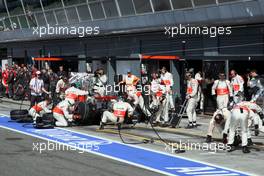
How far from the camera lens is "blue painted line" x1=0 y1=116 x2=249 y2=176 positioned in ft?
38.5

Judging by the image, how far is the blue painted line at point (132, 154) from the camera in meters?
11.7

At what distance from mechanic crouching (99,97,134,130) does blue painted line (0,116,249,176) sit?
1.06 metres

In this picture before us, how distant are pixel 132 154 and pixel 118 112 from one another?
4.15 meters

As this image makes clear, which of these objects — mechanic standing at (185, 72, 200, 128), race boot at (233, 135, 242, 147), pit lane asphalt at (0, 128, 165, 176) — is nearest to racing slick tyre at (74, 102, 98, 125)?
mechanic standing at (185, 72, 200, 128)

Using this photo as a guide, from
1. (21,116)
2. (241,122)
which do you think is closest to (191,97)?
(241,122)

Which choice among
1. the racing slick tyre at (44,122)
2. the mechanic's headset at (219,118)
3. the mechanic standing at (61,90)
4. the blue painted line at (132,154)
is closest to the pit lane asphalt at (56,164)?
the blue painted line at (132,154)

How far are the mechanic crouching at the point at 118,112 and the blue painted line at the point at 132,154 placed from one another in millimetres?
1061

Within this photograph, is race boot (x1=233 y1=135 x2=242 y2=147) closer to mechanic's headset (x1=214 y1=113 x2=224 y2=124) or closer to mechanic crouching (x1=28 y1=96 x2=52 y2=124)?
mechanic's headset (x1=214 y1=113 x2=224 y2=124)

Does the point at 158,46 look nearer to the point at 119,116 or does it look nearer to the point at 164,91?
the point at 164,91

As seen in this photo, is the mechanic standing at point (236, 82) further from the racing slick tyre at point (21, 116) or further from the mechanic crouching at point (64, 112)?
the racing slick tyre at point (21, 116)

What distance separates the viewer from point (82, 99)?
19.5m

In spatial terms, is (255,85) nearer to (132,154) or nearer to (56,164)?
(132,154)

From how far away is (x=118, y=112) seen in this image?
701 inches

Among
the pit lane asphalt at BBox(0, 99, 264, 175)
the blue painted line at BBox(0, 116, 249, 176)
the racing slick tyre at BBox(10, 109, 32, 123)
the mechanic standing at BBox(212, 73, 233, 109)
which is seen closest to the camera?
the pit lane asphalt at BBox(0, 99, 264, 175)
